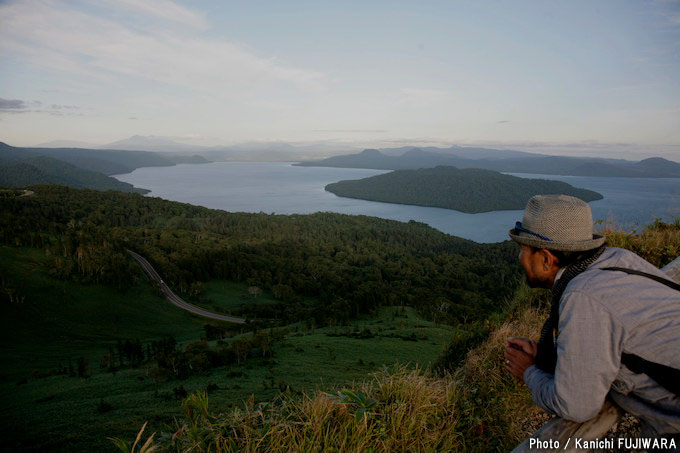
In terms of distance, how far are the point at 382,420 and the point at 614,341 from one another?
175 cm

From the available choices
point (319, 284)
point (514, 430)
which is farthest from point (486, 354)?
point (319, 284)

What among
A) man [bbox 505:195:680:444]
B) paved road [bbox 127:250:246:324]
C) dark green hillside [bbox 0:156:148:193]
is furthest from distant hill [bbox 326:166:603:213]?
man [bbox 505:195:680:444]

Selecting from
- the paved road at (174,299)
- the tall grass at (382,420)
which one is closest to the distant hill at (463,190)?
the paved road at (174,299)

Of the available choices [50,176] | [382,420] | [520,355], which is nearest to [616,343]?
[520,355]

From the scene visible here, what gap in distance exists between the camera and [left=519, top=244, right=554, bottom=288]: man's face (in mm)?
1985

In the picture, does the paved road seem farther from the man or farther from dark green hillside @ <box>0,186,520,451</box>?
the man

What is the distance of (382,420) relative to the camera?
2648mm

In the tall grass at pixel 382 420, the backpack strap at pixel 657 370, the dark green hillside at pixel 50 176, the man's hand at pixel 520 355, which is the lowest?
the tall grass at pixel 382 420

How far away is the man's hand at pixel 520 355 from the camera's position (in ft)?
6.77

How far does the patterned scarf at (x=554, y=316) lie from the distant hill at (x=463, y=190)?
149192 mm

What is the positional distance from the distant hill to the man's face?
14910 cm

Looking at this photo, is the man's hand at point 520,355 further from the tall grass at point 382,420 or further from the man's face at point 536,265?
the tall grass at point 382,420

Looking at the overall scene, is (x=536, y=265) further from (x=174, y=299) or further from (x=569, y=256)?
(x=174, y=299)

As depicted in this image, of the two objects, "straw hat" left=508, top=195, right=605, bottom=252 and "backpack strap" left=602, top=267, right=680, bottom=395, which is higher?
"straw hat" left=508, top=195, right=605, bottom=252
